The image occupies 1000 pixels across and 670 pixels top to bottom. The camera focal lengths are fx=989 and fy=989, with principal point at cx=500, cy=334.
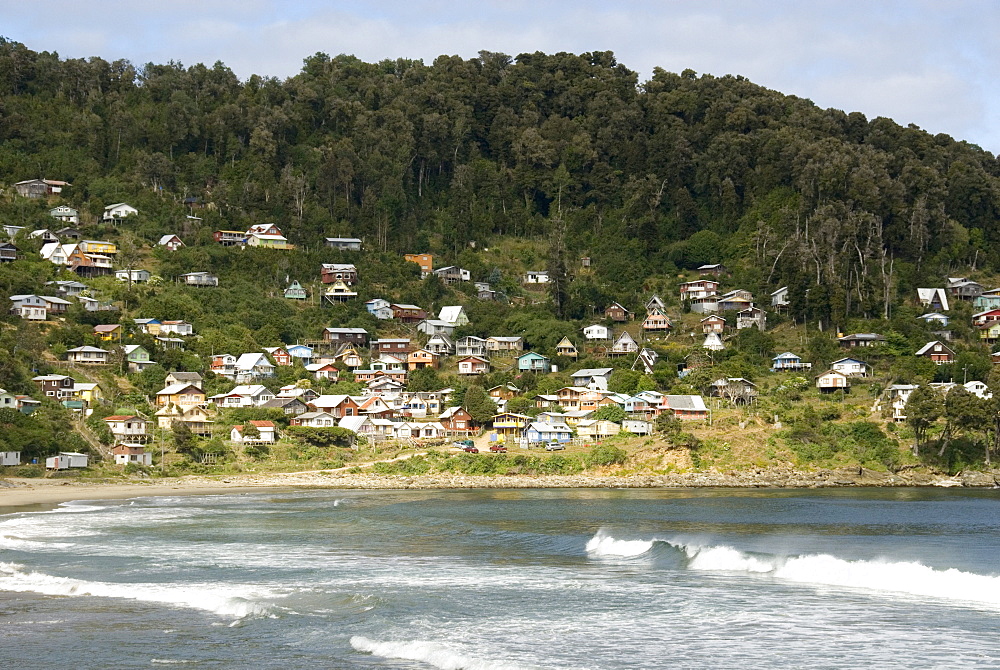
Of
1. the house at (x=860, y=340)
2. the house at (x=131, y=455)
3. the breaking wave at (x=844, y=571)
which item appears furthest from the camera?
the house at (x=860, y=340)

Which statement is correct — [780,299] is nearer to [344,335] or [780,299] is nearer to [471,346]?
[471,346]

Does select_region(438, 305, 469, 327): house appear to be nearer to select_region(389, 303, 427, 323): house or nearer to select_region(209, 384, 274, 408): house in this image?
select_region(389, 303, 427, 323): house

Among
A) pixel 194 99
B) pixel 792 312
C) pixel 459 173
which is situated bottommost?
pixel 792 312

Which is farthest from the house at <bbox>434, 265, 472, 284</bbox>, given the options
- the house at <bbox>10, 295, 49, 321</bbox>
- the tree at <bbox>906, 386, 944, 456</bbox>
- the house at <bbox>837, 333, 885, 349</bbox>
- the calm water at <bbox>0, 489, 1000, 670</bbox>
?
the calm water at <bbox>0, 489, 1000, 670</bbox>

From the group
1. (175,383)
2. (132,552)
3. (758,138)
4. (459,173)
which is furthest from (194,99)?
(132,552)

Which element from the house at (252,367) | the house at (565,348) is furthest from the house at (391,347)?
the house at (565,348)

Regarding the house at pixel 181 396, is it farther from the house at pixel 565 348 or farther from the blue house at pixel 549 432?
the house at pixel 565 348

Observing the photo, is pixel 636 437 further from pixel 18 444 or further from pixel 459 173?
pixel 459 173
